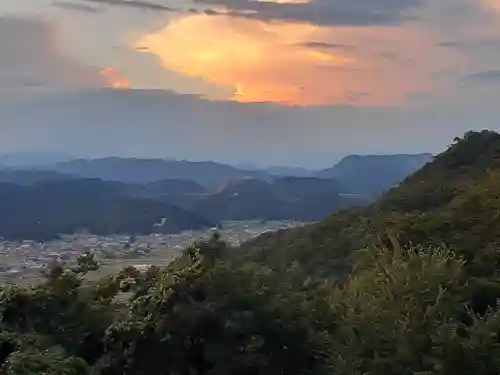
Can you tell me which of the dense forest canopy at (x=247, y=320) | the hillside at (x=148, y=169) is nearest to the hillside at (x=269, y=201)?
the hillside at (x=148, y=169)

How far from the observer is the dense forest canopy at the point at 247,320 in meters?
11.1

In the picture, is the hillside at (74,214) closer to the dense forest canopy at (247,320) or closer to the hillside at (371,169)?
the hillside at (371,169)

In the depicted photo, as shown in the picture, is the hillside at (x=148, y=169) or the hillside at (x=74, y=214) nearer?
the hillside at (x=74, y=214)

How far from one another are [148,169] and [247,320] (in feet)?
587

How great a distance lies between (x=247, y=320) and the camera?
39.9 ft

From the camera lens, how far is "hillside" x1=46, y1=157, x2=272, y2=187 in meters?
180

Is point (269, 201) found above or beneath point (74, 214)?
above

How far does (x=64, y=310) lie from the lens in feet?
46.2

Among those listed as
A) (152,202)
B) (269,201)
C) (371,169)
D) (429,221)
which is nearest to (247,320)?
(429,221)

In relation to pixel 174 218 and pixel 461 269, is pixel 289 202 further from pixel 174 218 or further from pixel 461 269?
pixel 461 269

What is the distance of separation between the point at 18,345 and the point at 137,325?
195 cm

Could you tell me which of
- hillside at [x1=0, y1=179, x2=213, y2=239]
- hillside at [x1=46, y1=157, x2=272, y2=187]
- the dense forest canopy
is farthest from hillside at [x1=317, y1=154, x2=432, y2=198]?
the dense forest canopy

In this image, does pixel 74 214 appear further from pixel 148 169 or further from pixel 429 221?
pixel 148 169

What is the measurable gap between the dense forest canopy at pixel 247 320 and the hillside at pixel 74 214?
6594 cm
